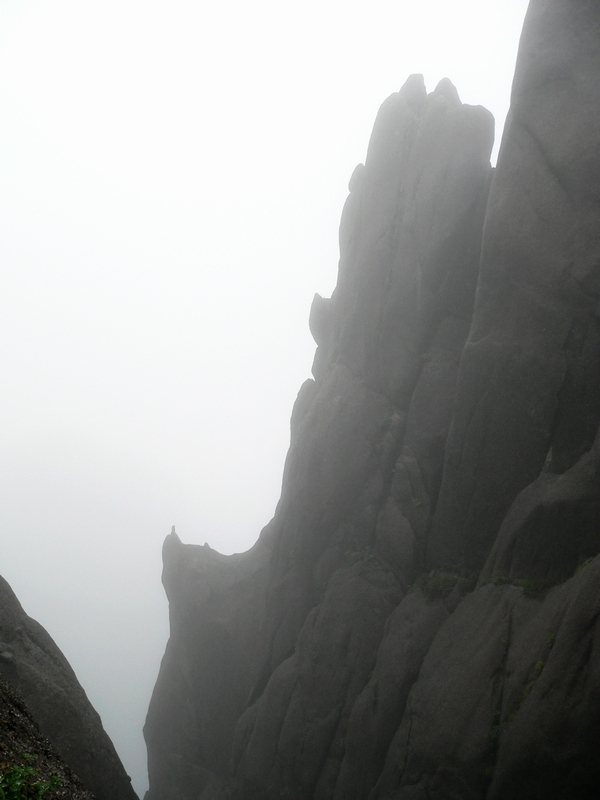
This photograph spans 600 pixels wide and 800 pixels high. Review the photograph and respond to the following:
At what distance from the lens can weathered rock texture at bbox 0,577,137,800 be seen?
55.1ft

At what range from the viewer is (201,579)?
3086cm

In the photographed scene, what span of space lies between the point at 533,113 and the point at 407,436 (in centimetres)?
1310

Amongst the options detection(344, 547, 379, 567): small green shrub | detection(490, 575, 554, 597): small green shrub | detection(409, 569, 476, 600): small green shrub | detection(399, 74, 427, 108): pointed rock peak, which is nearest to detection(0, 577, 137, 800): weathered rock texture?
detection(344, 547, 379, 567): small green shrub

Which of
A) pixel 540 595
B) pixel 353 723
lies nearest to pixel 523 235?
pixel 540 595

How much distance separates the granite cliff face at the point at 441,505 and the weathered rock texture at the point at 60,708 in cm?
824

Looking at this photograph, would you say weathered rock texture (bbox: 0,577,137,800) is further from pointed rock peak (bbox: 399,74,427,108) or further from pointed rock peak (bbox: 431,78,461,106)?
pointed rock peak (bbox: 431,78,461,106)

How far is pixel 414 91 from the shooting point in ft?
89.8

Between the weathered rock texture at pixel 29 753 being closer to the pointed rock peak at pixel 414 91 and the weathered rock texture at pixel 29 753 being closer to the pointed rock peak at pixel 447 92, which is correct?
the pointed rock peak at pixel 447 92

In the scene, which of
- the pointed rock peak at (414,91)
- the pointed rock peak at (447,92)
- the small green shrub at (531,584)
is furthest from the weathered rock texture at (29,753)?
the pointed rock peak at (414,91)

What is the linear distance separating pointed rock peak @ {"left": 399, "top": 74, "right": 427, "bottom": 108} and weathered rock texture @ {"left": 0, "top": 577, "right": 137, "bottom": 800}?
27125 millimetres

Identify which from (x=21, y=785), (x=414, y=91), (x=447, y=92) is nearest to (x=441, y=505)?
(x=21, y=785)

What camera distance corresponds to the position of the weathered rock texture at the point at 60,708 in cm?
1680

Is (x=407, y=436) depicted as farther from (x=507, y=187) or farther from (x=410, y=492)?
(x=507, y=187)

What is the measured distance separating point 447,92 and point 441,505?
19.2 metres
